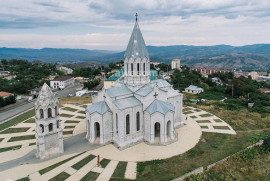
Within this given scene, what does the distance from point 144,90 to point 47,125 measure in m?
12.7

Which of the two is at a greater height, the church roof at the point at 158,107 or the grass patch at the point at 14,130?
the church roof at the point at 158,107

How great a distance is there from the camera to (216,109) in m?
41.9

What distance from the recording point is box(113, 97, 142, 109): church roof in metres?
25.4

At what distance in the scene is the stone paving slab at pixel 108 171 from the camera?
19.4 m

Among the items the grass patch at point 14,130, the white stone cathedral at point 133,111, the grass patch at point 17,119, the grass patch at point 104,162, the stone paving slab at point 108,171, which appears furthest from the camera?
the grass patch at point 17,119

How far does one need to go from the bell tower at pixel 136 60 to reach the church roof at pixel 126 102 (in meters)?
2.93

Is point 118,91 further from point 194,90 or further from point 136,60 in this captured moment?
point 194,90

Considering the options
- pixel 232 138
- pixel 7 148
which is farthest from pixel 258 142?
pixel 7 148

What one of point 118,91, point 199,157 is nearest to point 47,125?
point 118,91

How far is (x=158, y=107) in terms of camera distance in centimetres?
2628

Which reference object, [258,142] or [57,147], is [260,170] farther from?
[57,147]

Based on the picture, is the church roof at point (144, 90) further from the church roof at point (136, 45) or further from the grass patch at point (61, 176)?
→ the grass patch at point (61, 176)

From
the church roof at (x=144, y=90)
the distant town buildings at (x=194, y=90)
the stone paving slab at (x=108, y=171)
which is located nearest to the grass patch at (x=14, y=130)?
the stone paving slab at (x=108, y=171)

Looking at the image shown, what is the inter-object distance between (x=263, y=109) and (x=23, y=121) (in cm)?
4536
